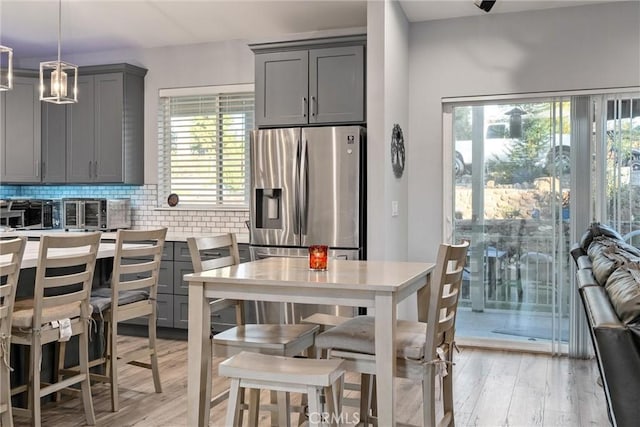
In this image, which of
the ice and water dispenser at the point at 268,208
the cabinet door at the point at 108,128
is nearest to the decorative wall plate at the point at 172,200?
the cabinet door at the point at 108,128

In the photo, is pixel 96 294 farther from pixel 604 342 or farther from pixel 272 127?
pixel 604 342

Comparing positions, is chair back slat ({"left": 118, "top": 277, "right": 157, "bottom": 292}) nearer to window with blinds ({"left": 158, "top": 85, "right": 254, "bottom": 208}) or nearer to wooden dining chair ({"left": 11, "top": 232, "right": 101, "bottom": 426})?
wooden dining chair ({"left": 11, "top": 232, "right": 101, "bottom": 426})

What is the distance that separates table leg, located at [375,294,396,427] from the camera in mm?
2152

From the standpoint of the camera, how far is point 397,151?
179 inches

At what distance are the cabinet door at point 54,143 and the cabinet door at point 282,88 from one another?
92.6 inches

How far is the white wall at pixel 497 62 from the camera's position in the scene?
4438mm

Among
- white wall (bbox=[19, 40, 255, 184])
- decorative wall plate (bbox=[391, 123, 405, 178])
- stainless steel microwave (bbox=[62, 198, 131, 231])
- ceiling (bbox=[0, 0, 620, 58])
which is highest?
ceiling (bbox=[0, 0, 620, 58])

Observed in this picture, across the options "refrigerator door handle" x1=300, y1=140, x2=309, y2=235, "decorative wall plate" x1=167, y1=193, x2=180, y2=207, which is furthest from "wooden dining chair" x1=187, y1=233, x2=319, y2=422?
"decorative wall plate" x1=167, y1=193, x2=180, y2=207

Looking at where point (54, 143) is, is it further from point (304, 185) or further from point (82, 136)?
point (304, 185)

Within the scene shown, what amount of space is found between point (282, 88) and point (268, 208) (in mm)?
1006

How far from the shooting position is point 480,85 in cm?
479

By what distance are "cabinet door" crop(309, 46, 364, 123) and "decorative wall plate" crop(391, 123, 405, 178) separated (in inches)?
11.6

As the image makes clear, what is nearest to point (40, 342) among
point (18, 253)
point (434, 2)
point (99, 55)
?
point (18, 253)

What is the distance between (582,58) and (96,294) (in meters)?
4.00
